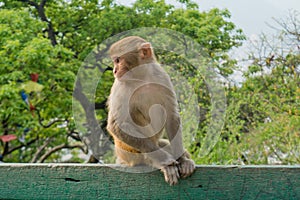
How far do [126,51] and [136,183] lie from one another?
2.03 feet

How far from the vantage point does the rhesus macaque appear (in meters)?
1.97

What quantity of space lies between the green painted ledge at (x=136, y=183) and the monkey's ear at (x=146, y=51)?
544 mm

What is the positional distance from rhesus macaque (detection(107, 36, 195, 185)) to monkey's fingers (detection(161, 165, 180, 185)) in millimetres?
212

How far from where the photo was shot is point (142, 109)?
194 cm

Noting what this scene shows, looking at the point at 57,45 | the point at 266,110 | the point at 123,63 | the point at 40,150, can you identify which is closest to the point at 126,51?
the point at 123,63

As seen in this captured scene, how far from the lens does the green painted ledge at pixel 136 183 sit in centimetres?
152

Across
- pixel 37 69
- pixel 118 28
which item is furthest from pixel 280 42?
pixel 37 69

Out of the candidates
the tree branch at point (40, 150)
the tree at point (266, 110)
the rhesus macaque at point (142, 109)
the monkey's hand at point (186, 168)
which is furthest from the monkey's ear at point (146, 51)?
the tree branch at point (40, 150)

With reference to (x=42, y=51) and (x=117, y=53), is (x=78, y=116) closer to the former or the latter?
(x=117, y=53)

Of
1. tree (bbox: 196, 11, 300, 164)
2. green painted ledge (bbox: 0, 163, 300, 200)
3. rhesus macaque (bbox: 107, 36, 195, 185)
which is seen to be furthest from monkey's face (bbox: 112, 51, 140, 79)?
tree (bbox: 196, 11, 300, 164)

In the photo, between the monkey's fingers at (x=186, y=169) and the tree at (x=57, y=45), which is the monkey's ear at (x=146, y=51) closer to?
the monkey's fingers at (x=186, y=169)

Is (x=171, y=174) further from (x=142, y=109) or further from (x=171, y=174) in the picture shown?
(x=142, y=109)

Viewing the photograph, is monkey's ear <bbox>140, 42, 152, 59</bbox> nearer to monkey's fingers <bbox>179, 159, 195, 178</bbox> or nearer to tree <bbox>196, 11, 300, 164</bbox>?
monkey's fingers <bbox>179, 159, 195, 178</bbox>

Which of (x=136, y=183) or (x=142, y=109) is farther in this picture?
(x=142, y=109)
